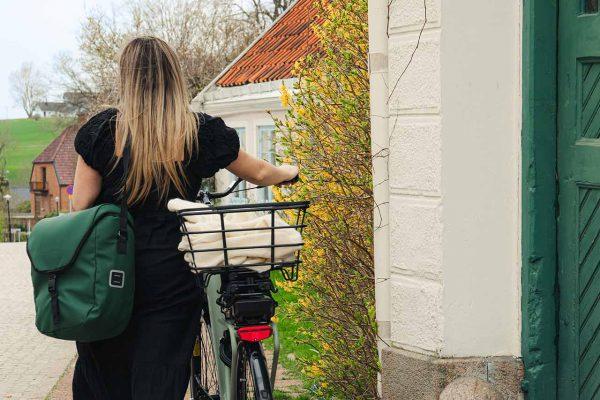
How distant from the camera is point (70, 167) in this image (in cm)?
8600

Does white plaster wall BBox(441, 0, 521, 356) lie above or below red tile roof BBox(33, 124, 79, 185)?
above

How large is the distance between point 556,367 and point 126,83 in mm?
2127

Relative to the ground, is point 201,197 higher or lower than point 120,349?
higher

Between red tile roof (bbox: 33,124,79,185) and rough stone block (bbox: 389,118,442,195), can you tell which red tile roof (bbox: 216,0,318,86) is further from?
red tile roof (bbox: 33,124,79,185)

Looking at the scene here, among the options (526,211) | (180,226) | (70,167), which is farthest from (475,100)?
(70,167)

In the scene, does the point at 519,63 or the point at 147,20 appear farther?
the point at 147,20

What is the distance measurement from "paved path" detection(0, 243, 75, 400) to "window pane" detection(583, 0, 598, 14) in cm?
470

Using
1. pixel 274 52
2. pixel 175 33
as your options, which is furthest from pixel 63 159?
pixel 274 52

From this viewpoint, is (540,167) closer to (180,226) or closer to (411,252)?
(411,252)

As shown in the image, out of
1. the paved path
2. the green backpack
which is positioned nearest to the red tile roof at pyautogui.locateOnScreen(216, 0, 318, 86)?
the paved path

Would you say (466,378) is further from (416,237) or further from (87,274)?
(87,274)

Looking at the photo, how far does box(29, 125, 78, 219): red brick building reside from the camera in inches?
3290

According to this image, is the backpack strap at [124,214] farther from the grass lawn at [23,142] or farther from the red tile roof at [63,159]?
the grass lawn at [23,142]

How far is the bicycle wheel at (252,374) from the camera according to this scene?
339 centimetres
